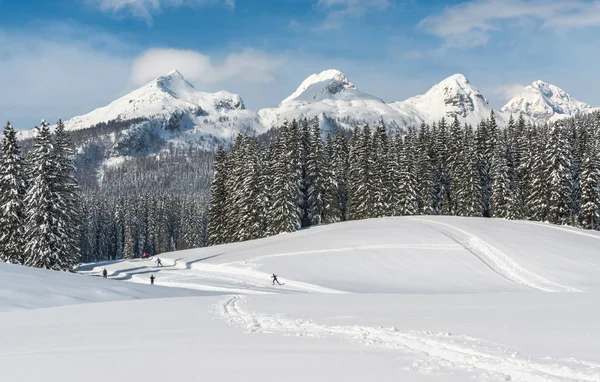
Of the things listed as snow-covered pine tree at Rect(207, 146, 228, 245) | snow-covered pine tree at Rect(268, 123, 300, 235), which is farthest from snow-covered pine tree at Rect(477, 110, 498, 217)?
snow-covered pine tree at Rect(207, 146, 228, 245)

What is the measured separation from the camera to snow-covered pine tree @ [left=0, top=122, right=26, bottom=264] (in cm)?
4116

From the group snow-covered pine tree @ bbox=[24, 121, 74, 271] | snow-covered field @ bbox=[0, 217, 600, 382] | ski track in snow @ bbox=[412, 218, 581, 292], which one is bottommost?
ski track in snow @ bbox=[412, 218, 581, 292]

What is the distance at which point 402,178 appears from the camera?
70875 mm

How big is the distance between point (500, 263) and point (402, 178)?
99.0 ft

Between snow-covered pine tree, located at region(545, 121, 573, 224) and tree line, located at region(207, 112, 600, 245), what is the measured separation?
0.14 metres

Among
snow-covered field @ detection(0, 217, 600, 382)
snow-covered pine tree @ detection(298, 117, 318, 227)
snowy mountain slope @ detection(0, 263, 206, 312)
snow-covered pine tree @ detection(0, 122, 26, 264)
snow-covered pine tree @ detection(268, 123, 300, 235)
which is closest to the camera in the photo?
snow-covered field @ detection(0, 217, 600, 382)

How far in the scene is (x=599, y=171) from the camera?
6512cm

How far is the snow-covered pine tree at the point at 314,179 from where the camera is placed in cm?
6769

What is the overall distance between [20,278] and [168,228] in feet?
370

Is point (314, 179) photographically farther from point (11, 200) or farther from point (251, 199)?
point (11, 200)

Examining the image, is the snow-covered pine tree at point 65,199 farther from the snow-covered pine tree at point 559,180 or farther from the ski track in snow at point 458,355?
the snow-covered pine tree at point 559,180

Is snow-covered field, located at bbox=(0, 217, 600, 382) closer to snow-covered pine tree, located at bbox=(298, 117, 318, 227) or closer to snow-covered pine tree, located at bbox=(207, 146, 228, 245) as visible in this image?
snow-covered pine tree, located at bbox=(298, 117, 318, 227)

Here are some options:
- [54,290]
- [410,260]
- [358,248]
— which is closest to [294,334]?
[54,290]

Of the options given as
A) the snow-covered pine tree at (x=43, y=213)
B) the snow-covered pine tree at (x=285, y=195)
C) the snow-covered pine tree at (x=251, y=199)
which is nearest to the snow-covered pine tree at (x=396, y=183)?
the snow-covered pine tree at (x=285, y=195)
